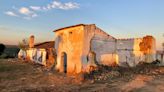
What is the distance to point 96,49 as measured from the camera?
Result: 63.3ft

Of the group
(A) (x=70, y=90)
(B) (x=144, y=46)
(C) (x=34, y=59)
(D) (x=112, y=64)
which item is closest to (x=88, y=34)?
(D) (x=112, y=64)

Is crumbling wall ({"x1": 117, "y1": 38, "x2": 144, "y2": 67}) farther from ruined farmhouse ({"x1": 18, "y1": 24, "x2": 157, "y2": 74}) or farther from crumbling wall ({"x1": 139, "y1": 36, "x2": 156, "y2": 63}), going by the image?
crumbling wall ({"x1": 139, "y1": 36, "x2": 156, "y2": 63})

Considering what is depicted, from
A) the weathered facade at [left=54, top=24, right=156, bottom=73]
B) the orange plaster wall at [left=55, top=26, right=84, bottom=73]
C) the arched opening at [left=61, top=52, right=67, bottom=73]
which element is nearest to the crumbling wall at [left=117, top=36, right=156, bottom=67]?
the weathered facade at [left=54, top=24, right=156, bottom=73]

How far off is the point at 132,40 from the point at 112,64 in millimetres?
3061

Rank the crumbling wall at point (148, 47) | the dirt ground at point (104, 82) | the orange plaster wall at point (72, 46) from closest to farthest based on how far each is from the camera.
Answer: the dirt ground at point (104, 82)
the orange plaster wall at point (72, 46)
the crumbling wall at point (148, 47)

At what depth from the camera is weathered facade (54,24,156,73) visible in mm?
18641

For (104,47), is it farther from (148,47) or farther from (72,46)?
(148,47)

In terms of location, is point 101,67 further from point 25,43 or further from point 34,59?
point 25,43

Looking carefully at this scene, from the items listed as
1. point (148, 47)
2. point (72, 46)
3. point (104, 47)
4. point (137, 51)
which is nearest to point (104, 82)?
point (104, 47)

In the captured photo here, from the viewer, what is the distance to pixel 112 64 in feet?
67.1

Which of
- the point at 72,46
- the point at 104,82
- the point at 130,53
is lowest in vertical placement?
the point at 104,82

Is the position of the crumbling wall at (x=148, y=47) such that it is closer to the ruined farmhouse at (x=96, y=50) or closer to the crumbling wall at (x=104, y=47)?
the ruined farmhouse at (x=96, y=50)

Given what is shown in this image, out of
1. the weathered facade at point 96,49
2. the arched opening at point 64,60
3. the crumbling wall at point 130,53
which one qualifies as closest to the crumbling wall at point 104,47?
the weathered facade at point 96,49

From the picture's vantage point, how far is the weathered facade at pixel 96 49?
61.2 ft
